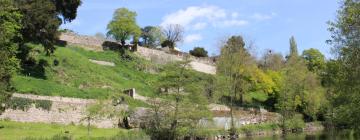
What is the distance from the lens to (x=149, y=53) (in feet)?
301

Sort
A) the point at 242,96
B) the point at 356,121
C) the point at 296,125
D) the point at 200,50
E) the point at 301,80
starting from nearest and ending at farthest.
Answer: the point at 356,121
the point at 296,125
the point at 301,80
the point at 242,96
the point at 200,50

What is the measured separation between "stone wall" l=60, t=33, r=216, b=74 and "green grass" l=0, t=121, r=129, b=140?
29462mm

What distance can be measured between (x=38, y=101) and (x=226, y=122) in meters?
25.6

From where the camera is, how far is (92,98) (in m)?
55.9

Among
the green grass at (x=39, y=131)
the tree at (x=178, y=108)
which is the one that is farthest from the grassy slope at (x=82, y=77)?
the green grass at (x=39, y=131)

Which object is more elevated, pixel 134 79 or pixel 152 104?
pixel 134 79

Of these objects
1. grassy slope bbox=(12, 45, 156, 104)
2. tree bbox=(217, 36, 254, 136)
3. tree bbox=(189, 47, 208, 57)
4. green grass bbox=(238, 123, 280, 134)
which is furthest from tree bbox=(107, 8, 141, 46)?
green grass bbox=(238, 123, 280, 134)

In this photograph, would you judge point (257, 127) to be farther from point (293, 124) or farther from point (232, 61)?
point (232, 61)

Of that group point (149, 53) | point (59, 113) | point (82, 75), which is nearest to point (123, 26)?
point (149, 53)

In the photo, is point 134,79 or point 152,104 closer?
point 152,104

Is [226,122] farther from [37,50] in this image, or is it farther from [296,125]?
[37,50]

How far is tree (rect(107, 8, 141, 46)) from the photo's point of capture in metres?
88.2

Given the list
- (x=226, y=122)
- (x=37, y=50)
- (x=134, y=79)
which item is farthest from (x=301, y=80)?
(x=37, y=50)

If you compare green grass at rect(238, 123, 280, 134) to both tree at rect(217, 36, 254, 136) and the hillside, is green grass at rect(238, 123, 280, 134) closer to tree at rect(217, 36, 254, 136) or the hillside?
tree at rect(217, 36, 254, 136)
